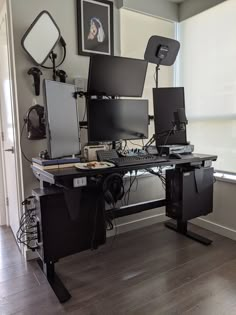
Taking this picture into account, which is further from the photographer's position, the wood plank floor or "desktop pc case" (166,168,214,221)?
"desktop pc case" (166,168,214,221)

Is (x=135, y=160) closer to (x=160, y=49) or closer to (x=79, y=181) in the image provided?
(x=79, y=181)

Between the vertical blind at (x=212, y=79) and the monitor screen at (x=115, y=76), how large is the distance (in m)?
0.86

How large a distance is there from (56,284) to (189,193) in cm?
133

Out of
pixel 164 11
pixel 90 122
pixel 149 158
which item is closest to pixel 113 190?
pixel 149 158

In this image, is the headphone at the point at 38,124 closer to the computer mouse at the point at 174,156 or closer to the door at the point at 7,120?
the door at the point at 7,120

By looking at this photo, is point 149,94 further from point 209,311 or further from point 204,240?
point 209,311

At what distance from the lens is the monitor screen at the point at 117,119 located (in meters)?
2.11

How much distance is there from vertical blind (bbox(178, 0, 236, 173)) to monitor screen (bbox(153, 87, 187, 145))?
44 cm

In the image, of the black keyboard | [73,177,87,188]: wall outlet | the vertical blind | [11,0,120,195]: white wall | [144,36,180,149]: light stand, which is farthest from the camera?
the vertical blind

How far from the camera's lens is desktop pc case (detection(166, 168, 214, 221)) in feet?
7.61

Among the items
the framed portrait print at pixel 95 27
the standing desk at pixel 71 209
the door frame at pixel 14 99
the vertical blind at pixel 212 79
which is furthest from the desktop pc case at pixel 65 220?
the vertical blind at pixel 212 79

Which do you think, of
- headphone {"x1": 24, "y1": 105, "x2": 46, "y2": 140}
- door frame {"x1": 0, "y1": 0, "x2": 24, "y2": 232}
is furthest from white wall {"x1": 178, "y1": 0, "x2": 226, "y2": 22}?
headphone {"x1": 24, "y1": 105, "x2": 46, "y2": 140}

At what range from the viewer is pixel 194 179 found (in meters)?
2.35

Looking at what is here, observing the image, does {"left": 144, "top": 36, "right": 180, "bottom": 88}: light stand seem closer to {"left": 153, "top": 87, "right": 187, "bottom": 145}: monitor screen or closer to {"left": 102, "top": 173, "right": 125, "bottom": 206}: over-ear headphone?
{"left": 153, "top": 87, "right": 187, "bottom": 145}: monitor screen
